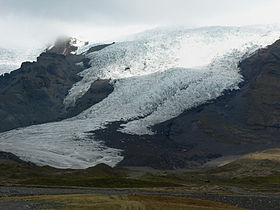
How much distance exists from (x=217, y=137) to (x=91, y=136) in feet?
182

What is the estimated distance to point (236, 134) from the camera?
197875mm

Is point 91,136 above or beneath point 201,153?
above

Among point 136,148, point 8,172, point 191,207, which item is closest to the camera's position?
point 191,207

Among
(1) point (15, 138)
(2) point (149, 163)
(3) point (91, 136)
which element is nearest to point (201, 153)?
(2) point (149, 163)

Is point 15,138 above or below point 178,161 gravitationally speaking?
above

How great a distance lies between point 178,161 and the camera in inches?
6639

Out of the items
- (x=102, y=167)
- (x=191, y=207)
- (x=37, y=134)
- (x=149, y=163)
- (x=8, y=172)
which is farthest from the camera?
(x=37, y=134)

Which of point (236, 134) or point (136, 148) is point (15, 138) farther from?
point (236, 134)

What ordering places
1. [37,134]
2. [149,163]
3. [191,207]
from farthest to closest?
[37,134], [149,163], [191,207]

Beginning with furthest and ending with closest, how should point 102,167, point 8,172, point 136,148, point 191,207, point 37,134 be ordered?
point 37,134 → point 136,148 → point 102,167 → point 8,172 → point 191,207

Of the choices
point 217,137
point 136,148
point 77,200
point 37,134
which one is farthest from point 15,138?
point 77,200

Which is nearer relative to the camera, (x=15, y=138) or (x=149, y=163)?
(x=149, y=163)

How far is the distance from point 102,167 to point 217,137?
274 feet

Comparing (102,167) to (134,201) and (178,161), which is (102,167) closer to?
(178,161)
